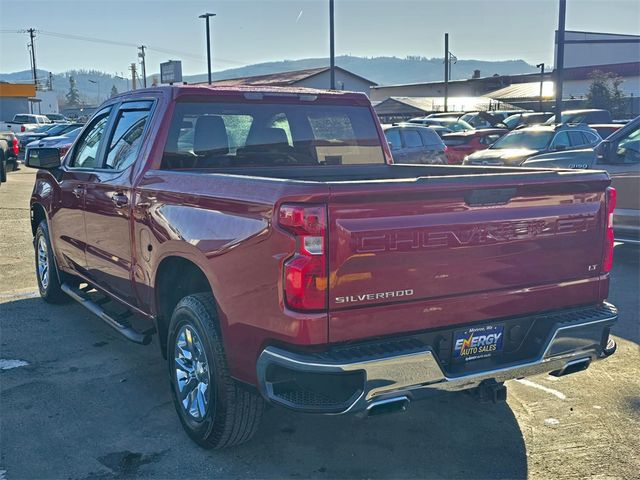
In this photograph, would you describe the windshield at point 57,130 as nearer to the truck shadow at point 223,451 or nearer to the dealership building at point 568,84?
the truck shadow at point 223,451

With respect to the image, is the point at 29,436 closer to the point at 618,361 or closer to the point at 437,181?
the point at 437,181

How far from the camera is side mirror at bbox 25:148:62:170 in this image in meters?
5.89

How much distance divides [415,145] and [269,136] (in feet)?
39.3

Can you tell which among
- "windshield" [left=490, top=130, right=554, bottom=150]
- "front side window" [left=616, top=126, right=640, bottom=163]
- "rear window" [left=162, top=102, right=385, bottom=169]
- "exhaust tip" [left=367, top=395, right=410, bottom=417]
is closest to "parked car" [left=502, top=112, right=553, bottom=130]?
"windshield" [left=490, top=130, right=554, bottom=150]

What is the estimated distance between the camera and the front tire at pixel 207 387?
138 inches

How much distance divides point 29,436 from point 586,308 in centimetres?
327

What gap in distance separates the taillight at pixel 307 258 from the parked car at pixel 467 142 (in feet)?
51.7

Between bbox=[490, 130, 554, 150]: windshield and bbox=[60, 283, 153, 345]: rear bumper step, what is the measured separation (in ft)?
34.9

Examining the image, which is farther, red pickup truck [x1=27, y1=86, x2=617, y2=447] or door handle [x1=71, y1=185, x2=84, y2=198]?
door handle [x1=71, y1=185, x2=84, y2=198]

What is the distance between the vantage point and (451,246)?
3184mm

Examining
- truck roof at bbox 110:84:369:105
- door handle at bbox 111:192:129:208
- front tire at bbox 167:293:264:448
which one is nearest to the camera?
front tire at bbox 167:293:264:448

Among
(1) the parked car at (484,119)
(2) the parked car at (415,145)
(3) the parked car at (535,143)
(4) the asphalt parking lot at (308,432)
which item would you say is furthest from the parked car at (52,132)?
(4) the asphalt parking lot at (308,432)

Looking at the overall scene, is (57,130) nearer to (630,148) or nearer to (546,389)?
(630,148)

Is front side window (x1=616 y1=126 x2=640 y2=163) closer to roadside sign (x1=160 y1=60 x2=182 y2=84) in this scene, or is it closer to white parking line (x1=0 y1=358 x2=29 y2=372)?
white parking line (x1=0 y1=358 x2=29 y2=372)
